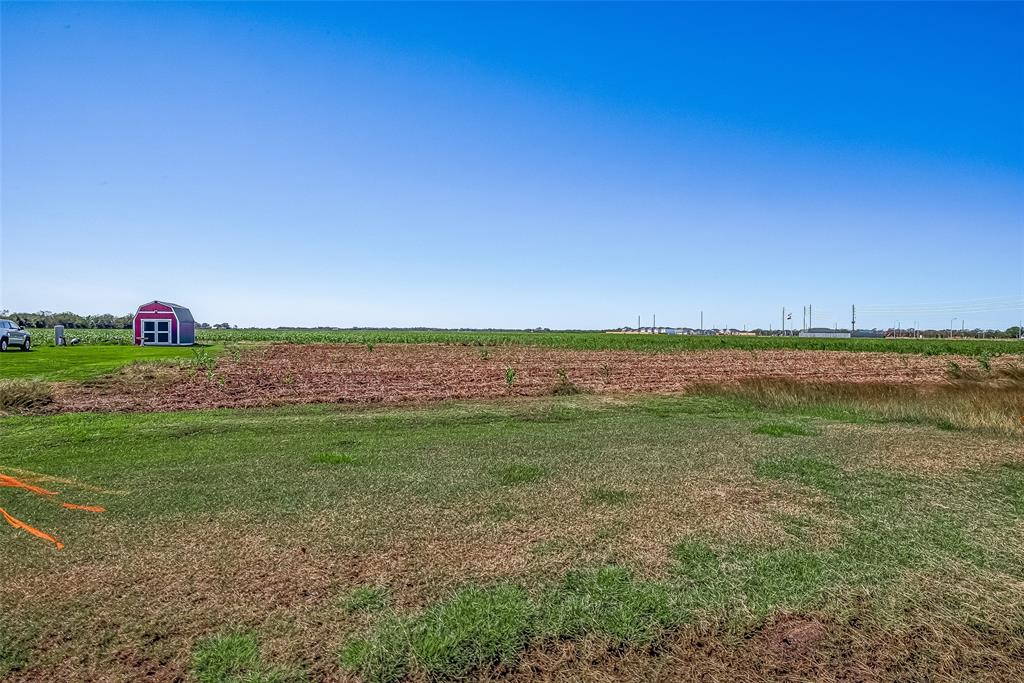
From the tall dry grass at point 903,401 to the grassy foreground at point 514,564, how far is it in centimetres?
322

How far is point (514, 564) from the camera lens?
433 centimetres

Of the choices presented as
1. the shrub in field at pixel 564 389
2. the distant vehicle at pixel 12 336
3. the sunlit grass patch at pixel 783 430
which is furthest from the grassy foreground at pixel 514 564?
the distant vehicle at pixel 12 336

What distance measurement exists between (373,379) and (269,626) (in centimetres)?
1641

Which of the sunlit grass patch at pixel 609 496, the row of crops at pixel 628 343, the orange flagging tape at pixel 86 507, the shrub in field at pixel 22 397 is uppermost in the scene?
the row of crops at pixel 628 343

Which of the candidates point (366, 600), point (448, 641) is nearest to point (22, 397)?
point (366, 600)

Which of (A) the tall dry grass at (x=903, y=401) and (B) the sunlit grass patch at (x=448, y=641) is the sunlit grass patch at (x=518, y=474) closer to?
(B) the sunlit grass patch at (x=448, y=641)

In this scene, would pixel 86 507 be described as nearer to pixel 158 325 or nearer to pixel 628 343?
pixel 158 325

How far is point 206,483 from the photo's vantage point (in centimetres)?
638

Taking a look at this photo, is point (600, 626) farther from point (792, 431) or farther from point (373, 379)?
point (373, 379)

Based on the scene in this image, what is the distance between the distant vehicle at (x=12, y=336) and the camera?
31.2 metres

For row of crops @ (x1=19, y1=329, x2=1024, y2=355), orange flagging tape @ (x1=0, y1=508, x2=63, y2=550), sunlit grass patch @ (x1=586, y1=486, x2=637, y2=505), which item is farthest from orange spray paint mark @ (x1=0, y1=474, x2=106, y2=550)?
row of crops @ (x1=19, y1=329, x2=1024, y2=355)

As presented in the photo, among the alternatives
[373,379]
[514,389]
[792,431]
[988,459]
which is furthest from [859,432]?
[373,379]

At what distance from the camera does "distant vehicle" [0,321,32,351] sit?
31219mm

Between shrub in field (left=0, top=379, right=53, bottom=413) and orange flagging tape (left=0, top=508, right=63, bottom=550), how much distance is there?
8629 mm
